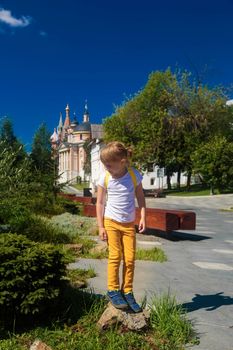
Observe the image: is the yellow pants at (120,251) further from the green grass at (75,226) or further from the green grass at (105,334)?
the green grass at (75,226)

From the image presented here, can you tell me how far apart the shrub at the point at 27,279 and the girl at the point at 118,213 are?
1.59 feet

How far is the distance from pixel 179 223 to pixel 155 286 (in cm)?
488

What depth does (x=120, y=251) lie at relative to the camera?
397cm

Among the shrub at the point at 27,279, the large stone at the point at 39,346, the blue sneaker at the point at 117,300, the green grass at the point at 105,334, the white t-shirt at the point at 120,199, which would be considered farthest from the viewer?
the white t-shirt at the point at 120,199

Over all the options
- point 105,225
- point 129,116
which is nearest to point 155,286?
point 105,225

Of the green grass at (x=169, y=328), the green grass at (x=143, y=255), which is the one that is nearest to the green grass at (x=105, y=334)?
the green grass at (x=169, y=328)

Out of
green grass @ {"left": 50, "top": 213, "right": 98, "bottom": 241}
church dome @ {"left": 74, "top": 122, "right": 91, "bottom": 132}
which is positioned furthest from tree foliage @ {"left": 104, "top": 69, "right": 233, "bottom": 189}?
church dome @ {"left": 74, "top": 122, "right": 91, "bottom": 132}

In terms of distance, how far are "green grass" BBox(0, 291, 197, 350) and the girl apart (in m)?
0.29

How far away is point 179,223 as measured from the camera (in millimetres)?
10039

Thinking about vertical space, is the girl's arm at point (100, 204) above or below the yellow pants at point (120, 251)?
above

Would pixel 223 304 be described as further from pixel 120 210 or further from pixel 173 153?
pixel 173 153

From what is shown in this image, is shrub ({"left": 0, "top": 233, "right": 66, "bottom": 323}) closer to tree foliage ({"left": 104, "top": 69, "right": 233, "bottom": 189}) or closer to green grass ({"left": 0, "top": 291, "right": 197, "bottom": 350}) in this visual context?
green grass ({"left": 0, "top": 291, "right": 197, "bottom": 350})

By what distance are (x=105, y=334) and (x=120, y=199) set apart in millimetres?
1165

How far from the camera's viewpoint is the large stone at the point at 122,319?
351 centimetres
